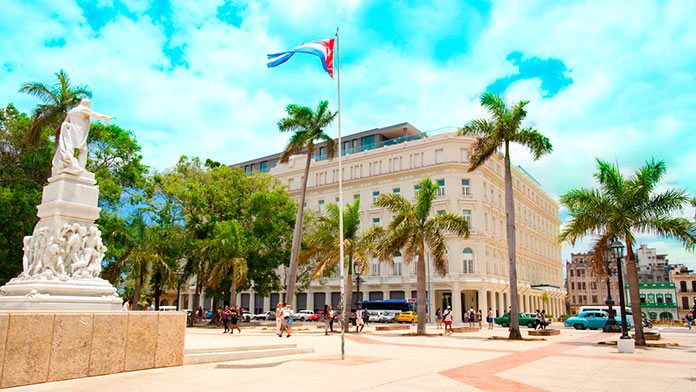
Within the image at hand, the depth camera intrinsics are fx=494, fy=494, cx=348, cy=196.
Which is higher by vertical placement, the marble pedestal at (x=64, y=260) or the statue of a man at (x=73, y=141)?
the statue of a man at (x=73, y=141)

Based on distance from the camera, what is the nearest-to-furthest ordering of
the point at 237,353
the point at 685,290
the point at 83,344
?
the point at 83,344 → the point at 237,353 → the point at 685,290

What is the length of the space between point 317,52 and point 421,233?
45.9 feet

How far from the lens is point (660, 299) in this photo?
91125mm

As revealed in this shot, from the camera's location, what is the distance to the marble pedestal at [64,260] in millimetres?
10633

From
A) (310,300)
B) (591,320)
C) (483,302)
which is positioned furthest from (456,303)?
(310,300)

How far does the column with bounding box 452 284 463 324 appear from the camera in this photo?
50562 millimetres

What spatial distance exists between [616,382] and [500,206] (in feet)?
166

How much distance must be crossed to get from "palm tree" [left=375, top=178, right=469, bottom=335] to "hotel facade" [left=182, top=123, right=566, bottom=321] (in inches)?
668

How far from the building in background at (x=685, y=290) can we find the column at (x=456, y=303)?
61394mm

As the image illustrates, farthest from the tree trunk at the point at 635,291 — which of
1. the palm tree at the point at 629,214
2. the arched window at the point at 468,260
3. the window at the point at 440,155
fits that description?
the window at the point at 440,155

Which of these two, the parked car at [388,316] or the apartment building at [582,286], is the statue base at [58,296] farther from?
the apartment building at [582,286]

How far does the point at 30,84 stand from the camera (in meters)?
26.1

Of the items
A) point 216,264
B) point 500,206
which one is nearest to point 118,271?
point 216,264

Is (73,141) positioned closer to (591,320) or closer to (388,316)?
(591,320)
